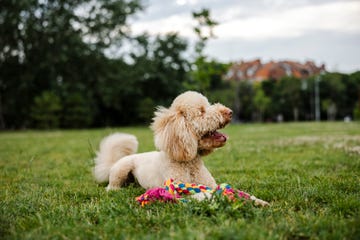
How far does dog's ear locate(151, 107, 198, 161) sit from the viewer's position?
3697mm

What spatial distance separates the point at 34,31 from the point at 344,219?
31.0m

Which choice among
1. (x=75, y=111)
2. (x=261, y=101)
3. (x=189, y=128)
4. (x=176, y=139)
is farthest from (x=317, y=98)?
(x=176, y=139)

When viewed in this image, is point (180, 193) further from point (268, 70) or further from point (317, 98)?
point (268, 70)

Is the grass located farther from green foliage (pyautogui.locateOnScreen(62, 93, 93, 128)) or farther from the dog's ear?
green foliage (pyautogui.locateOnScreen(62, 93, 93, 128))

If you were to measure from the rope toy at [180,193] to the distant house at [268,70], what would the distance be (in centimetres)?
4736

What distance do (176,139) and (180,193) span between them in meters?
0.56

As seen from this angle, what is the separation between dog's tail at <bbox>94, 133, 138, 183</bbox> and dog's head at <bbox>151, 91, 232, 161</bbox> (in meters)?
1.61

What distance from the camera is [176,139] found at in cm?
372

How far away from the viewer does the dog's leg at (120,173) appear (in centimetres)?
477

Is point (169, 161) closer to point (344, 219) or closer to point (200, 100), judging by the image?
point (200, 100)

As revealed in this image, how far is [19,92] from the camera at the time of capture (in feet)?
101

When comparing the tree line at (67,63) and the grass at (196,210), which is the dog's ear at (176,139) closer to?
the grass at (196,210)

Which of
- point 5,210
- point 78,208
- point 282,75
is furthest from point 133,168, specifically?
point 282,75

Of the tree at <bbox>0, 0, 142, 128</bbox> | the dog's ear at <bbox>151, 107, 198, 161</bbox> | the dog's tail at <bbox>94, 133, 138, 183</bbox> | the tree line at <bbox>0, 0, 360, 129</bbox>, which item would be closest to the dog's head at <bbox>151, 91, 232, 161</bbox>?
the dog's ear at <bbox>151, 107, 198, 161</bbox>
